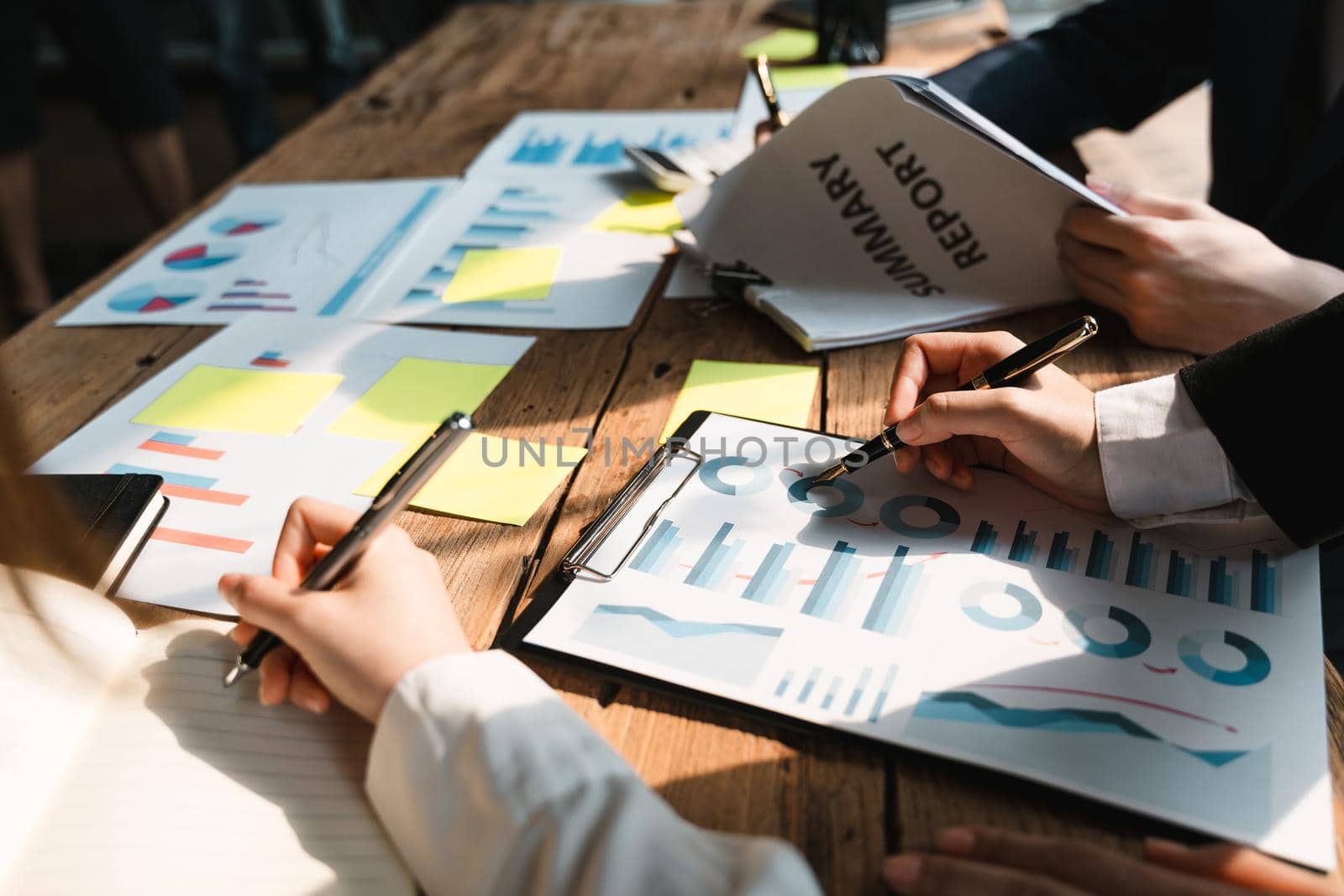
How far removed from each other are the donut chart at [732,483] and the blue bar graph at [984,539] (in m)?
0.14

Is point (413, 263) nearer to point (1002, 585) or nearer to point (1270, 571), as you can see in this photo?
point (1002, 585)

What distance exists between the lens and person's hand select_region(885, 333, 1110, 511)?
0.65 metres

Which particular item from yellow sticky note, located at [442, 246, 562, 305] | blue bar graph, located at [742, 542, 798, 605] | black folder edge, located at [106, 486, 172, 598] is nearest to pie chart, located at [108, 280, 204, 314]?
yellow sticky note, located at [442, 246, 562, 305]

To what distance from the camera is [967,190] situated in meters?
0.91

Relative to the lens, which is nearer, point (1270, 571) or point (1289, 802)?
point (1289, 802)

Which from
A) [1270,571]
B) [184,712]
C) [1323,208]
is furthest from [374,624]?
[1323,208]

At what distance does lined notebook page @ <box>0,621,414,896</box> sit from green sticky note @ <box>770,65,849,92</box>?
1.33m

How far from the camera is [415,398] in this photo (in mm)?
844

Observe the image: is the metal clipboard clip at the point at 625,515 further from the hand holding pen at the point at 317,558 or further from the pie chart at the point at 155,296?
the pie chart at the point at 155,296

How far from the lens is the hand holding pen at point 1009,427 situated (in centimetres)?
65

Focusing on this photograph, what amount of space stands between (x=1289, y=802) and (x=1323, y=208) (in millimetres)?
750

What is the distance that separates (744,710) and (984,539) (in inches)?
8.5

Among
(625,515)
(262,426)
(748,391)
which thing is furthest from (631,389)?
(262,426)

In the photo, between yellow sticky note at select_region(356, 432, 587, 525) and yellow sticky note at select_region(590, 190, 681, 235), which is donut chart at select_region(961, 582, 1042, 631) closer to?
yellow sticky note at select_region(356, 432, 587, 525)
